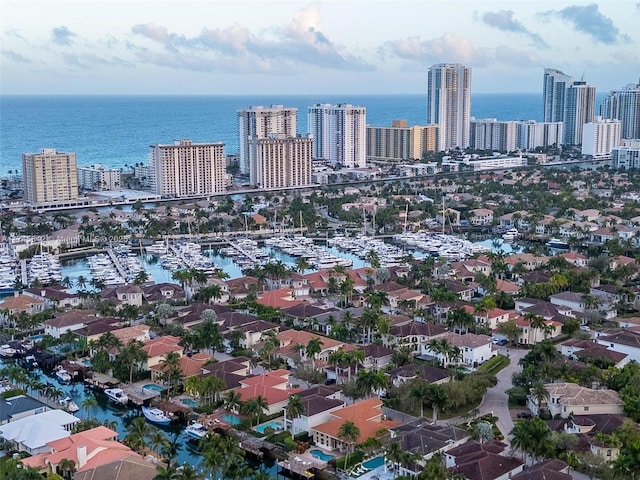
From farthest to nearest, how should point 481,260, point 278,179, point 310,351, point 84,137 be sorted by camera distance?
point 84,137
point 278,179
point 481,260
point 310,351

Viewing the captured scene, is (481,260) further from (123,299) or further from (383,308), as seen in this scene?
(123,299)

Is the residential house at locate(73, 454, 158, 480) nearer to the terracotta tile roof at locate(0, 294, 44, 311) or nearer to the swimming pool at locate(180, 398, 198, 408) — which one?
the swimming pool at locate(180, 398, 198, 408)

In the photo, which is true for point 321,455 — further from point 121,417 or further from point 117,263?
point 117,263

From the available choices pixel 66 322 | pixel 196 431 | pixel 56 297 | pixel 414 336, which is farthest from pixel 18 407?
pixel 414 336

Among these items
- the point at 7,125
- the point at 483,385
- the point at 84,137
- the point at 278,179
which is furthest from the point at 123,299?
the point at 7,125

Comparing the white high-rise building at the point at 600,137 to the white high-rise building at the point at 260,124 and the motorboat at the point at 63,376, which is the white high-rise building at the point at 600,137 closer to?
the white high-rise building at the point at 260,124
